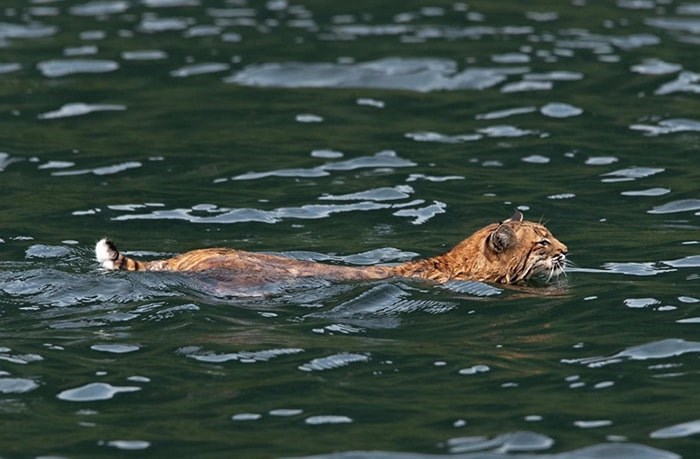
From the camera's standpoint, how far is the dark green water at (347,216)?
10.5 metres

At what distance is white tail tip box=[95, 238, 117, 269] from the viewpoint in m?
13.2

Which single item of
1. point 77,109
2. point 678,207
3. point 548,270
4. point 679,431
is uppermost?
point 679,431

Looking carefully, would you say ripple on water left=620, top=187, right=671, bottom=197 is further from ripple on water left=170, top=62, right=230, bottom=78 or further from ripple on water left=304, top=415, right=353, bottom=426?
ripple on water left=304, top=415, right=353, bottom=426

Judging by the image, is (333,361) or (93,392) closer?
(93,392)

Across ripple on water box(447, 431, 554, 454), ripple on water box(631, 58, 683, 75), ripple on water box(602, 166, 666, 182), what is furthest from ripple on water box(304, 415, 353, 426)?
ripple on water box(631, 58, 683, 75)

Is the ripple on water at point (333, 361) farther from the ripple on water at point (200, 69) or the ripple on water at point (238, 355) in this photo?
the ripple on water at point (200, 69)

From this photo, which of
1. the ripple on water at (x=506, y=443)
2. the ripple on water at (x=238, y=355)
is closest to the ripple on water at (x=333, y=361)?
the ripple on water at (x=238, y=355)

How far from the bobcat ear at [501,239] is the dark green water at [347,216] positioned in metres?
0.46

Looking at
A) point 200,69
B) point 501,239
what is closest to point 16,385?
point 501,239

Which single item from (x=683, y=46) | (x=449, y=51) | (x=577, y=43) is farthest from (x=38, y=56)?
(x=683, y=46)

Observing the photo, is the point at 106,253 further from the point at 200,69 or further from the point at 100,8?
the point at 100,8

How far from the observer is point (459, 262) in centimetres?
1430

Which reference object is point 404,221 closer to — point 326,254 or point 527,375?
point 326,254

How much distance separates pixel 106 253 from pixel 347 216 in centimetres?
377
